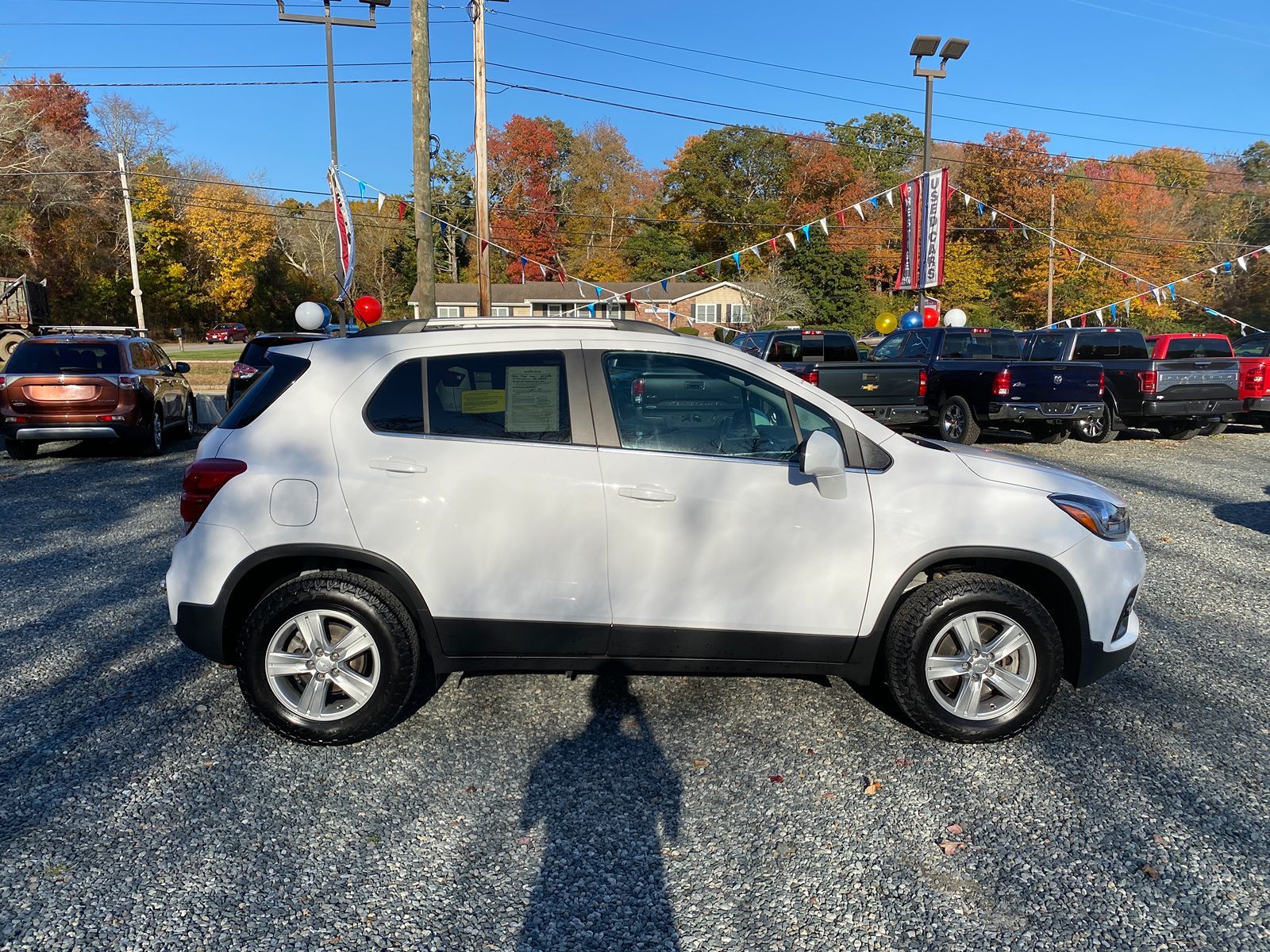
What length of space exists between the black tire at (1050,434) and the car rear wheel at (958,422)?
142cm

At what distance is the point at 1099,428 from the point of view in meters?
14.8

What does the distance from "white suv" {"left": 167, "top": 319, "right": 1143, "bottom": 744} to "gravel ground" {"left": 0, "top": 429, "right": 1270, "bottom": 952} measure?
352 millimetres

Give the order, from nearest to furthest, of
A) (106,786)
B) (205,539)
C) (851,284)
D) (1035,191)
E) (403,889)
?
(403,889)
(106,786)
(205,539)
(1035,191)
(851,284)

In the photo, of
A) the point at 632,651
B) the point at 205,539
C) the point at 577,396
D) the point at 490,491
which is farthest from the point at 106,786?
the point at 577,396

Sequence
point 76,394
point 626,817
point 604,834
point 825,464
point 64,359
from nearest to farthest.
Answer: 1. point 604,834
2. point 626,817
3. point 825,464
4. point 76,394
5. point 64,359

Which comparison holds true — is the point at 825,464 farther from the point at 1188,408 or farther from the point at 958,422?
the point at 1188,408

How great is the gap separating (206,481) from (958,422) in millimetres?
12814

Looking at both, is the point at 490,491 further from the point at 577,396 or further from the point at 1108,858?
the point at 1108,858

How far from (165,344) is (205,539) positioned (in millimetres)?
60167

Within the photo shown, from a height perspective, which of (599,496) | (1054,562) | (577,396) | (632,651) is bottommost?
(632,651)

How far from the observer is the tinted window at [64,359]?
11070 millimetres

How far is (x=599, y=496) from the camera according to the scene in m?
3.69

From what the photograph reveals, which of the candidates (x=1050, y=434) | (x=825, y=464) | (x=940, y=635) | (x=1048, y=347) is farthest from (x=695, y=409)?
(x=1050, y=434)

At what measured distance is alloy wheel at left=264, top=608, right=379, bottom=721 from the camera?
3.72m
